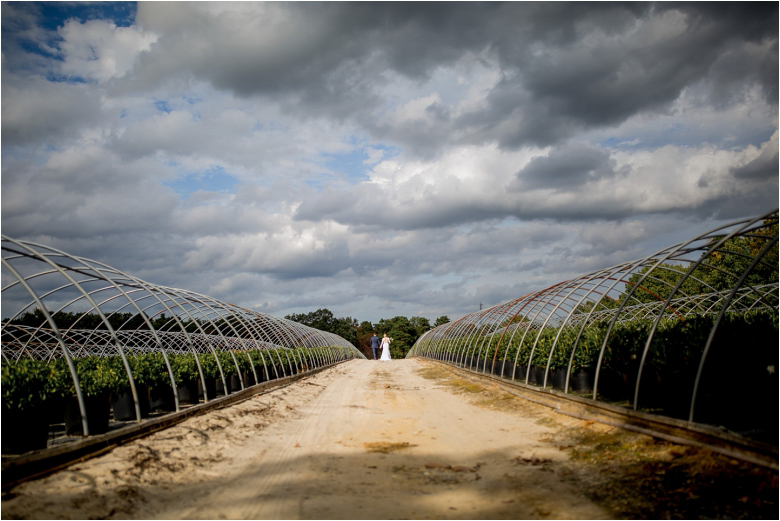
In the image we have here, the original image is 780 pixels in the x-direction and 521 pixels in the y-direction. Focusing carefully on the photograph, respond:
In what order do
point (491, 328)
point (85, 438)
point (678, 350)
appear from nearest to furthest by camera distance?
1. point (85, 438)
2. point (678, 350)
3. point (491, 328)

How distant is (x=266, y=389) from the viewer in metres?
16.9

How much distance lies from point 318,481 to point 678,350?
6776mm

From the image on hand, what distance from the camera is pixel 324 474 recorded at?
Answer: 21.0ft

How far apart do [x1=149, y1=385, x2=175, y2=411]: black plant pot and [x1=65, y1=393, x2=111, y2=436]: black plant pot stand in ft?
8.09

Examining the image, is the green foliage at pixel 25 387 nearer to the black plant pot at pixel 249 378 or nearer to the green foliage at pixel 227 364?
the green foliage at pixel 227 364

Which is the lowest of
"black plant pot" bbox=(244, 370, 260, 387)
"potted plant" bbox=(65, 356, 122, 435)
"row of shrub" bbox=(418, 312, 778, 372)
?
"black plant pot" bbox=(244, 370, 260, 387)

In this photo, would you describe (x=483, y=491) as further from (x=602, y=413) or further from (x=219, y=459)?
(x=602, y=413)

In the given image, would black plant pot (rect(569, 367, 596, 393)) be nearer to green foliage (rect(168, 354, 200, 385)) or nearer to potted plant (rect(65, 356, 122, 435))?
green foliage (rect(168, 354, 200, 385))

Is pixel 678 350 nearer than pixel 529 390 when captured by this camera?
Yes

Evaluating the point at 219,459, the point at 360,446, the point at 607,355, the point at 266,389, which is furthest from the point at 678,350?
the point at 266,389

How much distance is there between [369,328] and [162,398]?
321 feet

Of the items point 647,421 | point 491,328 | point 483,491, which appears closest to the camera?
point 483,491

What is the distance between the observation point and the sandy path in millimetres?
5066

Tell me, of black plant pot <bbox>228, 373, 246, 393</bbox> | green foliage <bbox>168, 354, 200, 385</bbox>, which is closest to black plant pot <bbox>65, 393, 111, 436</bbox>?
green foliage <bbox>168, 354, 200, 385</bbox>
